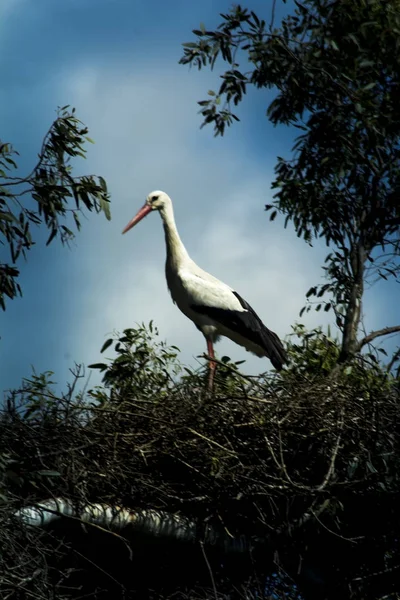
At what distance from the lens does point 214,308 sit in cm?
668

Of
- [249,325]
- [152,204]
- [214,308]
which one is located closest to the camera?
[249,325]

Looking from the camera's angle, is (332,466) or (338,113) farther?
(338,113)

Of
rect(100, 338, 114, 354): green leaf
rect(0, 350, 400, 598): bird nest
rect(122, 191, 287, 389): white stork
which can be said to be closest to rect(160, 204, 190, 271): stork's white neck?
rect(122, 191, 287, 389): white stork

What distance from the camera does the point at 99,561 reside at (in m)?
4.55

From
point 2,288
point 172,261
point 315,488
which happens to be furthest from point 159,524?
point 172,261

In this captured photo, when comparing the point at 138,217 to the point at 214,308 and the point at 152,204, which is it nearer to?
the point at 152,204

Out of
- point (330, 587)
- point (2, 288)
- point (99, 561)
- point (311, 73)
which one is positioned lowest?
point (99, 561)

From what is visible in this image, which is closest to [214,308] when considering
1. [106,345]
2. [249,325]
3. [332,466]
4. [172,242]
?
[249,325]

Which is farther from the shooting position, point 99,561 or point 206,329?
point 206,329

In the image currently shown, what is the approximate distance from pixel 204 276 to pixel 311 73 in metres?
1.76

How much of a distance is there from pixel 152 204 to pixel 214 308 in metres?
1.19

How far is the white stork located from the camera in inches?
256

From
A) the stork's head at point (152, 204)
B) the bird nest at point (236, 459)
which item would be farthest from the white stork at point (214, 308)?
the bird nest at point (236, 459)

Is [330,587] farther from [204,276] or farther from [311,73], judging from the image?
[311,73]
